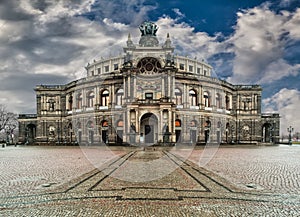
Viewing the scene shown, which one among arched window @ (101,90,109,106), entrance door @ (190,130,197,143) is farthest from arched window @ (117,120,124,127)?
entrance door @ (190,130,197,143)

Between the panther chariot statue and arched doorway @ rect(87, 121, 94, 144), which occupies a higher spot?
the panther chariot statue

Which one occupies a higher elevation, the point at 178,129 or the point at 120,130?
the point at 178,129

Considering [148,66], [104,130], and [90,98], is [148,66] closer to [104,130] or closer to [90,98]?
[90,98]

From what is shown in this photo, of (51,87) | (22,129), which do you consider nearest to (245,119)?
(51,87)

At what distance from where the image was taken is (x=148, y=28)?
56.9m

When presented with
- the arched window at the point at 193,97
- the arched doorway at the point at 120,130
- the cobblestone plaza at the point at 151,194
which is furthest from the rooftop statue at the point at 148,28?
the cobblestone plaza at the point at 151,194

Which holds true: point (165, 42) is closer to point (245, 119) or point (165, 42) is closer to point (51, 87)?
point (245, 119)

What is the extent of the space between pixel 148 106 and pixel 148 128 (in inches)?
198

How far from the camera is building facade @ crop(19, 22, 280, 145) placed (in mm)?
48781

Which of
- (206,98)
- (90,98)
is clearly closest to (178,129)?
(206,98)

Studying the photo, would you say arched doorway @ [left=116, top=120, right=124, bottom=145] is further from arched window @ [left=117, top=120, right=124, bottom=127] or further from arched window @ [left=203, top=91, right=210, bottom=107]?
arched window @ [left=203, top=91, right=210, bottom=107]

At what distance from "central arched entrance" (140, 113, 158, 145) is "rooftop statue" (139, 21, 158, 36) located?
65.1 feet

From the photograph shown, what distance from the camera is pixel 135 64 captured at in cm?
4944

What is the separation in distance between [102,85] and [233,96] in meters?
32.0
